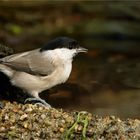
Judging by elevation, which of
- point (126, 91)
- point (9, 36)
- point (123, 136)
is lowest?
point (123, 136)

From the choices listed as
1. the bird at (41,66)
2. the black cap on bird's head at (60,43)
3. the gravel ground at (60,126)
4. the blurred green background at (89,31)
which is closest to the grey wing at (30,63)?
the bird at (41,66)

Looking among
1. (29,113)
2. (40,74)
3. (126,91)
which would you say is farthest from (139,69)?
(29,113)

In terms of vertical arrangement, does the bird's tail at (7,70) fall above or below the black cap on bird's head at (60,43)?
below

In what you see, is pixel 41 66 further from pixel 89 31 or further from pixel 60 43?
pixel 89 31

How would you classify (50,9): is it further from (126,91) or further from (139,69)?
(126,91)

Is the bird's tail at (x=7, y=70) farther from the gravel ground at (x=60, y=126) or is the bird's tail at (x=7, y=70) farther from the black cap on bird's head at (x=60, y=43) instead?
the gravel ground at (x=60, y=126)

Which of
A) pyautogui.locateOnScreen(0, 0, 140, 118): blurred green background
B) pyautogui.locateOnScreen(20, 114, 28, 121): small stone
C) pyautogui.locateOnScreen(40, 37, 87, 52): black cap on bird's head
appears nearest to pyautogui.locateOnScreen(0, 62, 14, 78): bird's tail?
pyautogui.locateOnScreen(40, 37, 87, 52): black cap on bird's head

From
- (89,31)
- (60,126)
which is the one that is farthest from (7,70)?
(89,31)

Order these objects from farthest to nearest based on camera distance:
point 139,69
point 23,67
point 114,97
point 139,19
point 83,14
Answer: point 83,14 < point 139,19 < point 139,69 < point 114,97 < point 23,67
